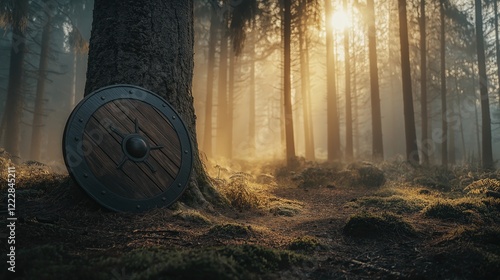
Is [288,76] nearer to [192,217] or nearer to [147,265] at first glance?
[192,217]

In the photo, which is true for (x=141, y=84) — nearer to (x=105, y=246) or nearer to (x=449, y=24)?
(x=105, y=246)

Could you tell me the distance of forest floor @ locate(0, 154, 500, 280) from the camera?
80.4 inches

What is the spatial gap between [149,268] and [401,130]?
40.3m

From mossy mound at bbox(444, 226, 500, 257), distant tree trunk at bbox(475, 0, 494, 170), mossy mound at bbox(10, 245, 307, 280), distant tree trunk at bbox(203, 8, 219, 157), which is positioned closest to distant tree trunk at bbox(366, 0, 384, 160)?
distant tree trunk at bbox(475, 0, 494, 170)

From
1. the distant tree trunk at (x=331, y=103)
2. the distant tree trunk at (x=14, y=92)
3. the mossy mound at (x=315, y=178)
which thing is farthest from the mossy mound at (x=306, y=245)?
the distant tree trunk at (x=14, y=92)

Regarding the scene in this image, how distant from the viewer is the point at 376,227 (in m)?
3.55

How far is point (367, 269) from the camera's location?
2.55 metres

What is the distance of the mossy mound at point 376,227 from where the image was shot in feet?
11.5

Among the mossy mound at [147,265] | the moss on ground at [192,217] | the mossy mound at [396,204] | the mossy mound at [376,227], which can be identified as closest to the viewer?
the mossy mound at [147,265]

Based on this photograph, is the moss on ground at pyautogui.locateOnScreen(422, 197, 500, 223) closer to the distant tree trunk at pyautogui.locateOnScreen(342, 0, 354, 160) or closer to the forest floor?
the forest floor

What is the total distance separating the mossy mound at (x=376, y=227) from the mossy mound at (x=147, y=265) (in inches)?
60.3

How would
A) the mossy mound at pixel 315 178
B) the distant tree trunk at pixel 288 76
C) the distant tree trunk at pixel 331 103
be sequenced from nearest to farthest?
the mossy mound at pixel 315 178 < the distant tree trunk at pixel 288 76 < the distant tree trunk at pixel 331 103

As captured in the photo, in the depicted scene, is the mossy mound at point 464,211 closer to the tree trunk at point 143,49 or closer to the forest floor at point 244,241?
the forest floor at point 244,241

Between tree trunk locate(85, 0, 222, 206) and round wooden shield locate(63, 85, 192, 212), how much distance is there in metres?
0.62
